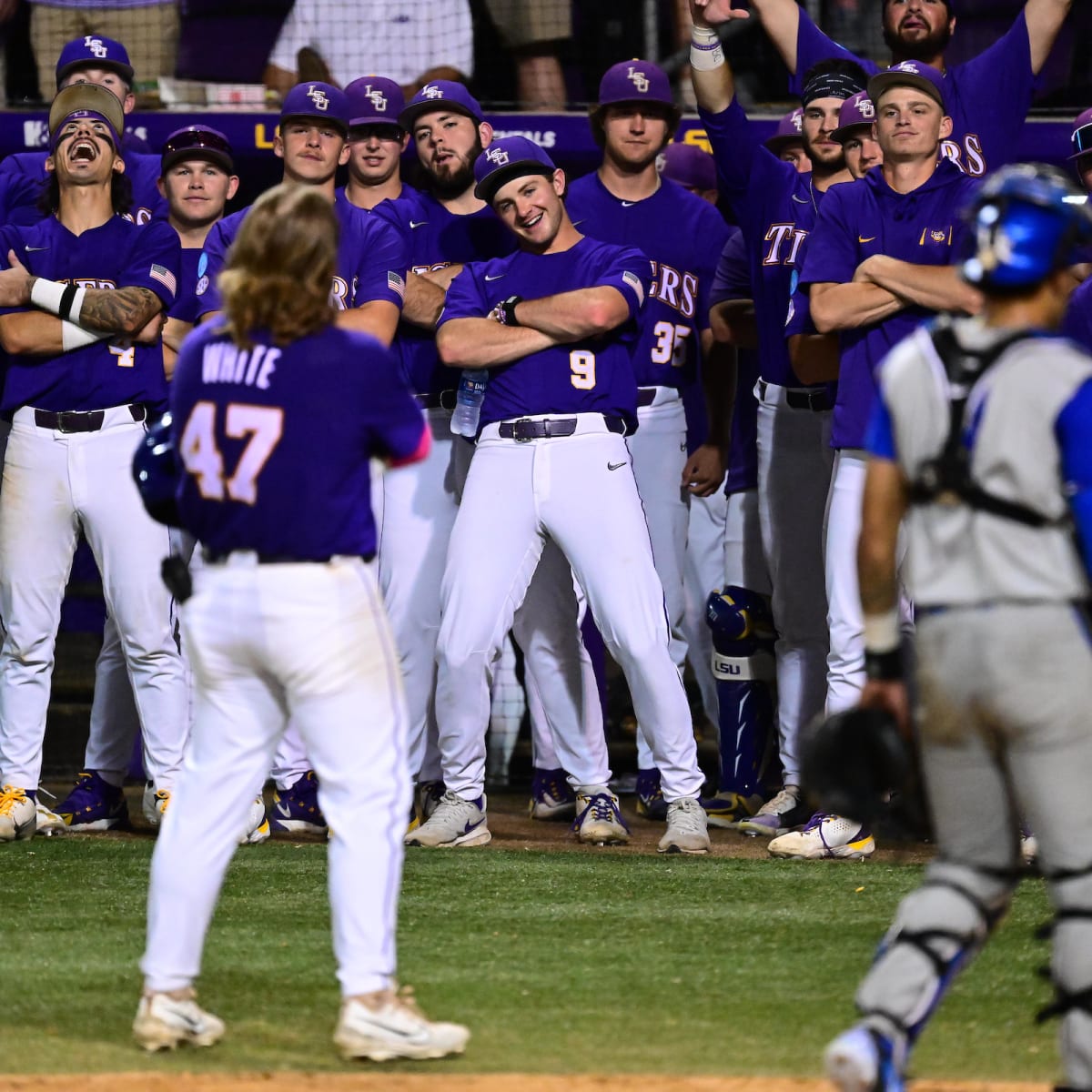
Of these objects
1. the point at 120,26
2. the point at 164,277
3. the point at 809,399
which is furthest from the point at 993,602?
the point at 120,26

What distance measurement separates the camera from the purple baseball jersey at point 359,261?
558cm

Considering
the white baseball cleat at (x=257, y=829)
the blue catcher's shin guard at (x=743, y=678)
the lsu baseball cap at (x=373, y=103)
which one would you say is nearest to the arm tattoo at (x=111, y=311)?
the lsu baseball cap at (x=373, y=103)

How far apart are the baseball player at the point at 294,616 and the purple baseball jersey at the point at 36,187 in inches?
114

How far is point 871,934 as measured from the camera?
4.38 m

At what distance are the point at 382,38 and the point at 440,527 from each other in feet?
11.4

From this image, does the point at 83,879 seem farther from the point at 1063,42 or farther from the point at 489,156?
the point at 1063,42

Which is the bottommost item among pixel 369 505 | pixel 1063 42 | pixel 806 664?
pixel 806 664

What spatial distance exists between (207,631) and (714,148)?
11.4 feet

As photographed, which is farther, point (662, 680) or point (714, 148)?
point (714, 148)

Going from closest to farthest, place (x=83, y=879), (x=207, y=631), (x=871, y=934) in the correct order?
(x=207, y=631)
(x=871, y=934)
(x=83, y=879)

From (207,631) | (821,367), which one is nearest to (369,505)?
(207,631)

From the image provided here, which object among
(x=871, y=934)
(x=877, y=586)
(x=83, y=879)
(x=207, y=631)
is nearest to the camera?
(x=877, y=586)

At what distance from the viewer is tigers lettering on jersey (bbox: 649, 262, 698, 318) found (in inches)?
245

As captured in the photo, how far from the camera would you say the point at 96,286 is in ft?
18.4
